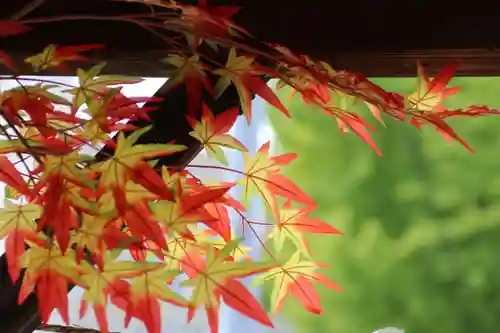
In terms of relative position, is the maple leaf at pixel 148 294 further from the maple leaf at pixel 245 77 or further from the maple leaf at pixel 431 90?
the maple leaf at pixel 431 90

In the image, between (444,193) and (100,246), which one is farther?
(444,193)

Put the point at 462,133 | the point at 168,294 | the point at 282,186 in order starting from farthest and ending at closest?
the point at 462,133 → the point at 282,186 → the point at 168,294

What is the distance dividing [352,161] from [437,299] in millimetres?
273

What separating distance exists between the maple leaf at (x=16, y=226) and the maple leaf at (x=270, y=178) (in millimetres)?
175

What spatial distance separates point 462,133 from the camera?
0.96 meters

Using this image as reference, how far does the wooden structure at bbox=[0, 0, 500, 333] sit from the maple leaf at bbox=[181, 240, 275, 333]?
0.48ft

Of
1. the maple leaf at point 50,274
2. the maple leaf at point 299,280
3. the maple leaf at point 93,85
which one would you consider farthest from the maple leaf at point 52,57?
the maple leaf at point 299,280

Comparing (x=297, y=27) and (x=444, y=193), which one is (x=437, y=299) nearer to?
(x=444, y=193)

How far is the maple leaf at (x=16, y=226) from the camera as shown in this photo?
1.28ft

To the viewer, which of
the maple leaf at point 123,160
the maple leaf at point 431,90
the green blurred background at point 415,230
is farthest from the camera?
the green blurred background at point 415,230

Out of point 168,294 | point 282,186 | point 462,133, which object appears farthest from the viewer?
point 462,133

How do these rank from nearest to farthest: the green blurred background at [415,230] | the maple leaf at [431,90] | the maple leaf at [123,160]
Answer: the maple leaf at [123,160]
the maple leaf at [431,90]
the green blurred background at [415,230]

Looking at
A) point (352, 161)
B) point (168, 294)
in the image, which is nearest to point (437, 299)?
point (352, 161)

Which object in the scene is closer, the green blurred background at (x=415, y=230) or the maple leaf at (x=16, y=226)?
the maple leaf at (x=16, y=226)
